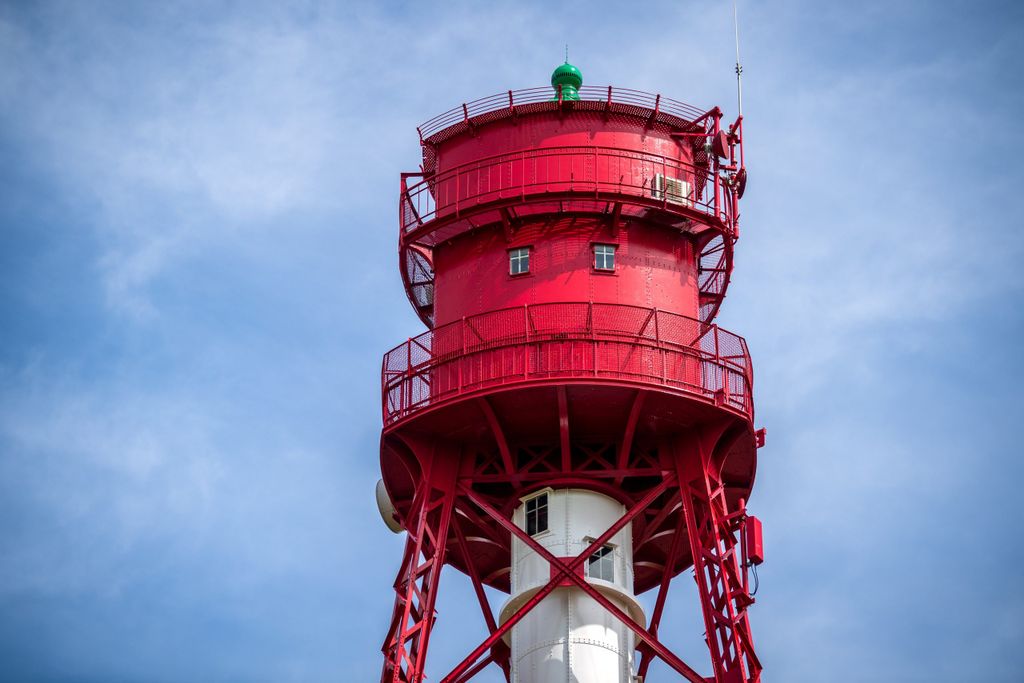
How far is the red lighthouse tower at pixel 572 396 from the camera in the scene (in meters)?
43.6

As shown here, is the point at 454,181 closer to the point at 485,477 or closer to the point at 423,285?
the point at 423,285

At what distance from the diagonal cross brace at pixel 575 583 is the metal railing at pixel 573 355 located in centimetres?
225

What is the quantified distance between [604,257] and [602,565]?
6674 mm

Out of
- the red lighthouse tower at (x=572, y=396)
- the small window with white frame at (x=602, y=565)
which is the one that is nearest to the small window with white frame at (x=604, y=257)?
the red lighthouse tower at (x=572, y=396)

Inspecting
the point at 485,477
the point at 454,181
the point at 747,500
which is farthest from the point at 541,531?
the point at 454,181

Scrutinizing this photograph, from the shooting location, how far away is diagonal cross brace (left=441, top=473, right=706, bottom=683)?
42438mm

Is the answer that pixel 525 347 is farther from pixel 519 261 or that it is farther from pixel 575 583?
pixel 575 583

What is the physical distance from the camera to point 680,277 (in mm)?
46500

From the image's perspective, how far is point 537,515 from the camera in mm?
45812

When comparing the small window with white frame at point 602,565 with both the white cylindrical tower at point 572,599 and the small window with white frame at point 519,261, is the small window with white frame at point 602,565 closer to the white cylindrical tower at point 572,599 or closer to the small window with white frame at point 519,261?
the white cylindrical tower at point 572,599

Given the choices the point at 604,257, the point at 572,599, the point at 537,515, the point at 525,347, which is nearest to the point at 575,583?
the point at 572,599

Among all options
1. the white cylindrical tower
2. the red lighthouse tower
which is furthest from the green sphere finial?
the white cylindrical tower

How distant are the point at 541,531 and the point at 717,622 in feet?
15.8

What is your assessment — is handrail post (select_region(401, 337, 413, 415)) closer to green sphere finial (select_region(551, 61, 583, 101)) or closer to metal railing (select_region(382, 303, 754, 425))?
metal railing (select_region(382, 303, 754, 425))
